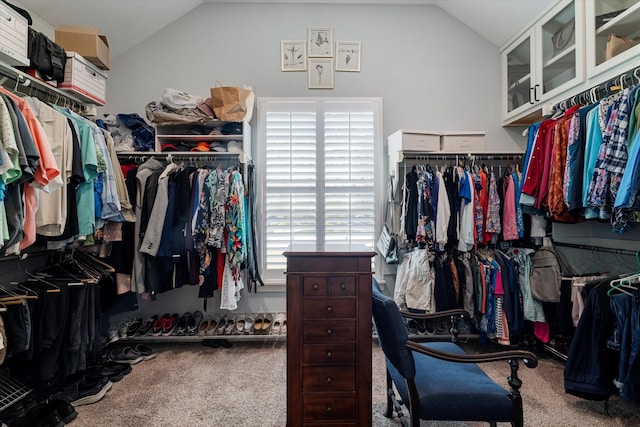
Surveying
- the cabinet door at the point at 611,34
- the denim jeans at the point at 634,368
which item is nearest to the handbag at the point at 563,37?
the cabinet door at the point at 611,34

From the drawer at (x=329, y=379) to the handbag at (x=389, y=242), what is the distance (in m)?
1.64

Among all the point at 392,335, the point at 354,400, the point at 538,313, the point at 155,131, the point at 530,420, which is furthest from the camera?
the point at 155,131

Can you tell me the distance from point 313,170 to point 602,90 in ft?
7.60

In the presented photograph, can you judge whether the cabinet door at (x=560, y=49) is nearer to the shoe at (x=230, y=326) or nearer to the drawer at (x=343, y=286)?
the drawer at (x=343, y=286)

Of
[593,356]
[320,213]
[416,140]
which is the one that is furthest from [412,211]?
[593,356]

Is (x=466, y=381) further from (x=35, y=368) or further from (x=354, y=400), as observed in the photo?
(x=35, y=368)

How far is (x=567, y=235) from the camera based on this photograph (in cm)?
→ 282

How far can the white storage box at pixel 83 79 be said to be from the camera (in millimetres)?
2291

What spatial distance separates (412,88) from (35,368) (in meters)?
3.78

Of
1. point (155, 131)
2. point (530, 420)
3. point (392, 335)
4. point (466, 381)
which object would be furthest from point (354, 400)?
point (155, 131)

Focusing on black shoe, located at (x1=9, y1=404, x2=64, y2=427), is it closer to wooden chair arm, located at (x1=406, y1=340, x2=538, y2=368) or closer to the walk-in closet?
the walk-in closet

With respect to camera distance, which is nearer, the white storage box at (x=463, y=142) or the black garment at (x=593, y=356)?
the black garment at (x=593, y=356)

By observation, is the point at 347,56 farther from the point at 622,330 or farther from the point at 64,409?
the point at 64,409

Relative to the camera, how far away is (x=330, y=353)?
1.60 metres
